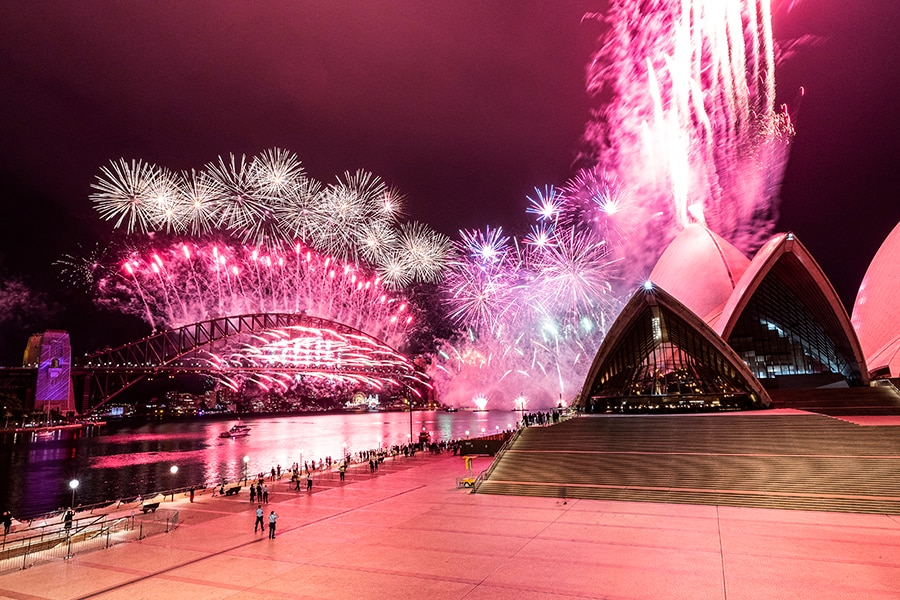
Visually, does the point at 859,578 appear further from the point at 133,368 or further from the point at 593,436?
the point at 133,368

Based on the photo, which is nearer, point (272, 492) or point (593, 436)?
point (272, 492)

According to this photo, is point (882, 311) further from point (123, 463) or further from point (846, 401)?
point (123, 463)

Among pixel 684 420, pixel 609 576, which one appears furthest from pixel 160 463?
pixel 609 576

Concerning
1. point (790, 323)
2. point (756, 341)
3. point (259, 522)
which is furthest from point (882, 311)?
point (259, 522)

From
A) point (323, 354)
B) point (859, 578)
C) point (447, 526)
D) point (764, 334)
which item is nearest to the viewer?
point (859, 578)

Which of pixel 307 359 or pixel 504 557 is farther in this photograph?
pixel 307 359
